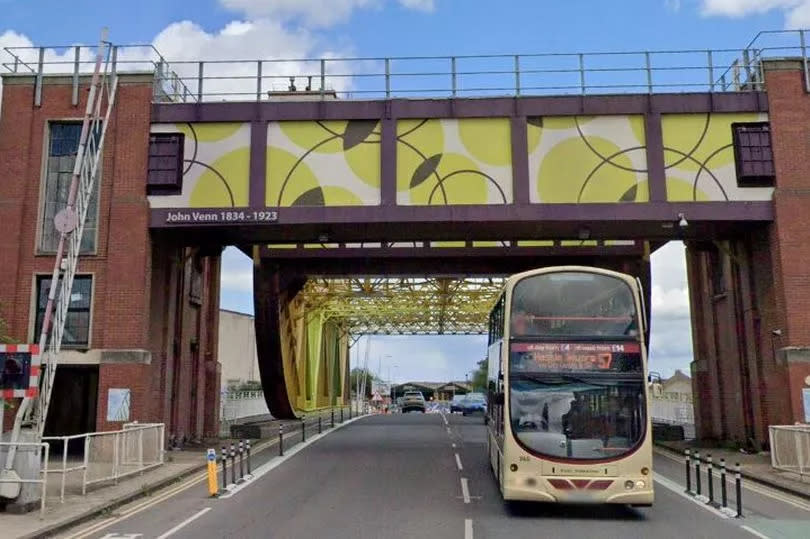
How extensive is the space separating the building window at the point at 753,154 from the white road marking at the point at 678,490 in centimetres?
875

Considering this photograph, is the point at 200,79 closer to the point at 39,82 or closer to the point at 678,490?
the point at 39,82

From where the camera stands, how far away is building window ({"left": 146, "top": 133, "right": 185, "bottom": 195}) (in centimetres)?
2173

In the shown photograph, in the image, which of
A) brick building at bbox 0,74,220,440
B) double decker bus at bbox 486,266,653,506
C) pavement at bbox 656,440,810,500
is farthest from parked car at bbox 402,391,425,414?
double decker bus at bbox 486,266,653,506

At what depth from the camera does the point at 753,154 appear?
21.3 meters

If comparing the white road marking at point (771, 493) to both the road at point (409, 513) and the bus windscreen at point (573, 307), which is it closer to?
the road at point (409, 513)

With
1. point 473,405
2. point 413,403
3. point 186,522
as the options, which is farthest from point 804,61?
point 413,403

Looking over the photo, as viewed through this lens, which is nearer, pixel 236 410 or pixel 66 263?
pixel 66 263

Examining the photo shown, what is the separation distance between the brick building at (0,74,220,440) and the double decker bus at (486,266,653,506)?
12360 millimetres

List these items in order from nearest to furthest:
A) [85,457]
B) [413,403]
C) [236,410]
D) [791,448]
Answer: [85,457] → [791,448] → [236,410] → [413,403]

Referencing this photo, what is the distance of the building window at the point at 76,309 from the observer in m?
21.6

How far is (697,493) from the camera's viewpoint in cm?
1515

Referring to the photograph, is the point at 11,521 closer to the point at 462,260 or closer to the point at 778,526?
the point at 778,526

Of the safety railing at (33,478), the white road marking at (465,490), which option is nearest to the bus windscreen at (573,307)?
the white road marking at (465,490)

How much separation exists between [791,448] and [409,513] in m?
10.2
